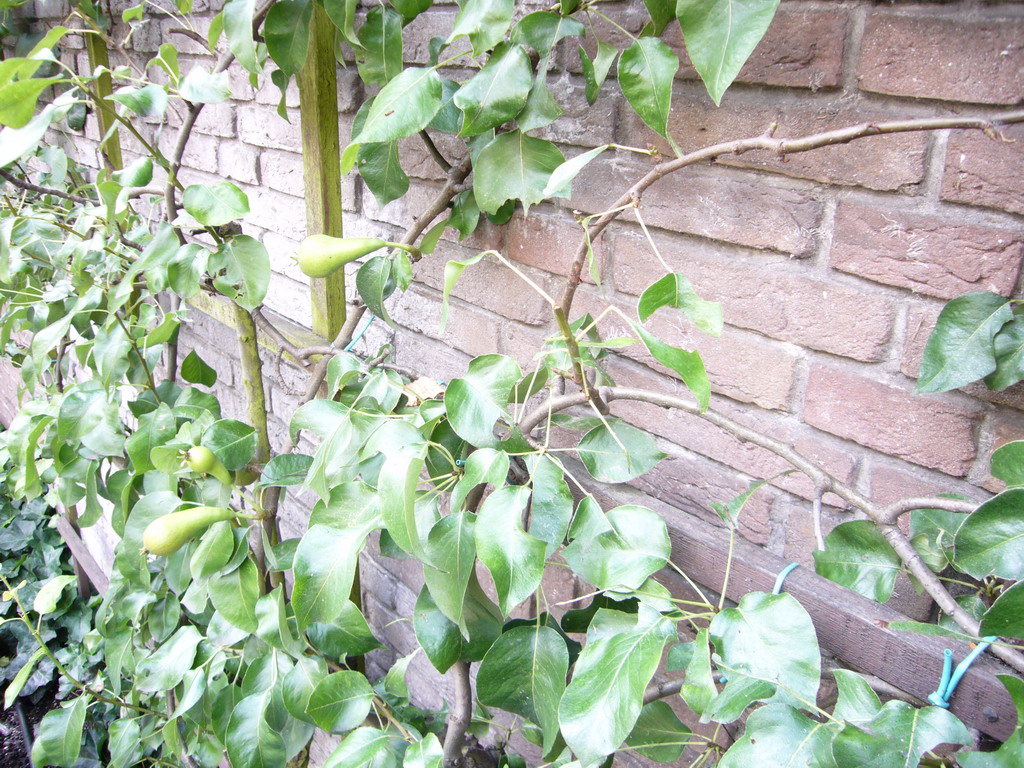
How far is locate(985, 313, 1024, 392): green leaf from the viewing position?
1.94ft

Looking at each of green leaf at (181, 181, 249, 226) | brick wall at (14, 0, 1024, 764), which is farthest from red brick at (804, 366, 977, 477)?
green leaf at (181, 181, 249, 226)

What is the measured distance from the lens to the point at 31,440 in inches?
49.9

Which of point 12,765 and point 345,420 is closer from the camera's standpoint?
point 345,420

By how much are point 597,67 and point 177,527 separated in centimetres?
74

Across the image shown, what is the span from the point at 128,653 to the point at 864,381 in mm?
1367

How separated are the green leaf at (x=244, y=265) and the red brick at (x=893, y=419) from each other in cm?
75

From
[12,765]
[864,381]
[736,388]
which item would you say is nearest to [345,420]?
[736,388]

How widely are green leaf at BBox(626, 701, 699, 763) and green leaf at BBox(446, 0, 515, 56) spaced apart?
71 cm

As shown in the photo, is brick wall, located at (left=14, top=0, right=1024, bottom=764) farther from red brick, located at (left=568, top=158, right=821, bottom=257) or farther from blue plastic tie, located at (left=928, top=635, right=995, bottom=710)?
blue plastic tie, located at (left=928, top=635, right=995, bottom=710)

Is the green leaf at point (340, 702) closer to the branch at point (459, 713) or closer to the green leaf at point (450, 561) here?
the branch at point (459, 713)

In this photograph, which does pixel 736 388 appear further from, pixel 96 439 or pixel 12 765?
pixel 12 765

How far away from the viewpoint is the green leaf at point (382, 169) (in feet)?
3.27

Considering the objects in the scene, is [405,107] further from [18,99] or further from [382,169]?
[18,99]

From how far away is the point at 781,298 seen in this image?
30.0 inches
